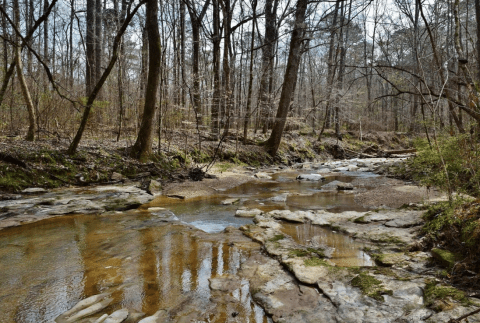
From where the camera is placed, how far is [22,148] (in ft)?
22.3

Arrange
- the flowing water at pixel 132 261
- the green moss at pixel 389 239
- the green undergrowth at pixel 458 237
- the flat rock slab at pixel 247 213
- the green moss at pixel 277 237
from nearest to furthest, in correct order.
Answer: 1. the flowing water at pixel 132 261
2. the green undergrowth at pixel 458 237
3. the green moss at pixel 389 239
4. the green moss at pixel 277 237
5. the flat rock slab at pixel 247 213

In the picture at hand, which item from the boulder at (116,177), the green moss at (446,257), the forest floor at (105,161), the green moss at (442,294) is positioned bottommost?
the green moss at (442,294)

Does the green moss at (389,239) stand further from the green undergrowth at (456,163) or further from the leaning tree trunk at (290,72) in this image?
the leaning tree trunk at (290,72)

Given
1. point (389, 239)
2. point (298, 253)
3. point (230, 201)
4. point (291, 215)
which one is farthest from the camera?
point (230, 201)

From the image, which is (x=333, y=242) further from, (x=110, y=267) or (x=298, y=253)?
(x=110, y=267)

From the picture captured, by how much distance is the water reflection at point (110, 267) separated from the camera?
224 cm

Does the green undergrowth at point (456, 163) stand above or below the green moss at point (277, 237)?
above

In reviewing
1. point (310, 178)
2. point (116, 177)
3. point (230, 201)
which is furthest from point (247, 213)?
point (310, 178)

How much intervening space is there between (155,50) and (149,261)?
6.70 m

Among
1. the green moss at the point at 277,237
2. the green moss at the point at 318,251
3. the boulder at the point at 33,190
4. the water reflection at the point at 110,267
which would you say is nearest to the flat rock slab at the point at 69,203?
the boulder at the point at 33,190

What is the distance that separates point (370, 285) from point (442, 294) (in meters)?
0.48

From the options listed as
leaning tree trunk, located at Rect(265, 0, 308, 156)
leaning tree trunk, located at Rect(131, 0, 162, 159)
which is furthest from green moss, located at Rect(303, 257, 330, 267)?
leaning tree trunk, located at Rect(265, 0, 308, 156)

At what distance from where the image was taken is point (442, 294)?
2041mm

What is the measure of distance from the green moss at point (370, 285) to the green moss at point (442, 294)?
0.25 meters
